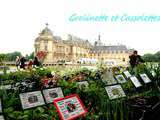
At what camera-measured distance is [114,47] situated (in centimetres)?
5506

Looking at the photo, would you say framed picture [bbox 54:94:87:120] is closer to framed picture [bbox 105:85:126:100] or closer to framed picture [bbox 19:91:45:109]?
framed picture [bbox 19:91:45:109]

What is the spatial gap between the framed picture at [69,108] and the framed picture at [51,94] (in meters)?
0.41

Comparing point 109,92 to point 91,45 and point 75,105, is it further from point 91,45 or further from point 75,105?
point 91,45

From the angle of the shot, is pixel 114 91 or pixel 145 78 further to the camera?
pixel 145 78

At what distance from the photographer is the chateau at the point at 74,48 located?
41438 mm

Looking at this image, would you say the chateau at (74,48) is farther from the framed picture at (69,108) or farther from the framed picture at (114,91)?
the framed picture at (69,108)

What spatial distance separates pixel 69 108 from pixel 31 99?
48 cm

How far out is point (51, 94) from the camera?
2992 millimetres

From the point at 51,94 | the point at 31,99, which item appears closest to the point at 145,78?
the point at 51,94

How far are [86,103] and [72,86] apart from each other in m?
0.42

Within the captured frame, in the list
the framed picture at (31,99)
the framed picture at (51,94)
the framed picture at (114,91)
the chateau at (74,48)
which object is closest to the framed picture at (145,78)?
the framed picture at (114,91)

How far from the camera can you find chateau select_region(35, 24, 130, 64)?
41438mm

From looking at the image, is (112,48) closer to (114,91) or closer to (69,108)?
(114,91)

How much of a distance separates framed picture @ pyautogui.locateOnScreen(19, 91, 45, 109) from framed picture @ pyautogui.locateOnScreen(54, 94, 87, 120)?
41cm
